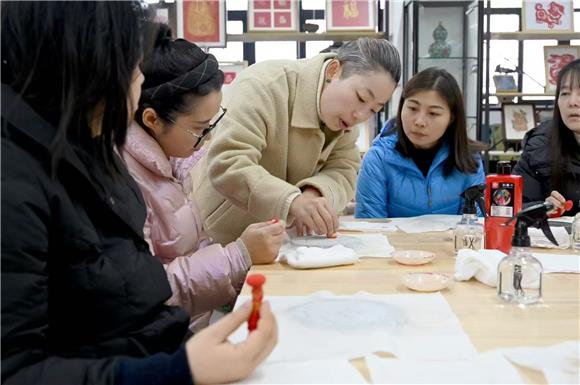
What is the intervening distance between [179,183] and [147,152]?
13 centimetres

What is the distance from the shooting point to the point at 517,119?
4.05 meters

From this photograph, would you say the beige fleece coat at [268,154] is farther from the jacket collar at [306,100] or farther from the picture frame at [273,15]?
the picture frame at [273,15]

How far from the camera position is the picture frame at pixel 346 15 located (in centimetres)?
386

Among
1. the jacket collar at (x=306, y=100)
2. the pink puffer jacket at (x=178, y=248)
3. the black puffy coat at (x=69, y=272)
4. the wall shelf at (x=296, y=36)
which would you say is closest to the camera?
the black puffy coat at (x=69, y=272)

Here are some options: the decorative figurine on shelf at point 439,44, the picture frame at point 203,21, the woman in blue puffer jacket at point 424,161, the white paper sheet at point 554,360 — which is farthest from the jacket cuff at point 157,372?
the decorative figurine on shelf at point 439,44

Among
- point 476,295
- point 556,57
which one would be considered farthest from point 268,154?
point 556,57

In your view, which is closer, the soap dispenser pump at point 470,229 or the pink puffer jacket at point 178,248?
the pink puffer jacket at point 178,248

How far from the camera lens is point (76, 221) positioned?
0.66 meters

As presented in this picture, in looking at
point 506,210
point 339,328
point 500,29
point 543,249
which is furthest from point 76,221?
point 500,29

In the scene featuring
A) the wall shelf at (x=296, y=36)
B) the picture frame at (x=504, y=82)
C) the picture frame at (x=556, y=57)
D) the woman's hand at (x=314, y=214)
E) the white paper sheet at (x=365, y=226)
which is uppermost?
the wall shelf at (x=296, y=36)

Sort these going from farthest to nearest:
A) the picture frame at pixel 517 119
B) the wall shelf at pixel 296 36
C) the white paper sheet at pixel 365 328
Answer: the picture frame at pixel 517 119 < the wall shelf at pixel 296 36 < the white paper sheet at pixel 365 328

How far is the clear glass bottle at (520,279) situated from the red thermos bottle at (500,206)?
28 cm

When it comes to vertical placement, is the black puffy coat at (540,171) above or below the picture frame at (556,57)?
below

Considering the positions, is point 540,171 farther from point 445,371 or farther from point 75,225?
point 75,225
